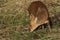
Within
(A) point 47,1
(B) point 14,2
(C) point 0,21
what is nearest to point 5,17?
(C) point 0,21

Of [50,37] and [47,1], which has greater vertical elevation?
[47,1]

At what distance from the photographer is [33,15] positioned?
486 cm

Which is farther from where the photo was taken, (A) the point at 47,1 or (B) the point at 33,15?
(A) the point at 47,1

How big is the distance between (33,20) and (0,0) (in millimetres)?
2184

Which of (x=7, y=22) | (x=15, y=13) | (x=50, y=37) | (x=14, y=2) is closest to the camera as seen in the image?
(x=50, y=37)

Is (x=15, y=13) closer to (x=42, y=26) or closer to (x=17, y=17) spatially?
(x=17, y=17)

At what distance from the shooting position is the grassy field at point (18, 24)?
476 centimetres

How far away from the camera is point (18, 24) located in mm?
5289

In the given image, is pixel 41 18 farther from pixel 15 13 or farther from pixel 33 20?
pixel 15 13

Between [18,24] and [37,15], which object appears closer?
[37,15]

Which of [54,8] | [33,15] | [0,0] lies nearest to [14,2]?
[0,0]

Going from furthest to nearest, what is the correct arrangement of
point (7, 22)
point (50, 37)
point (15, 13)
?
point (15, 13)
point (7, 22)
point (50, 37)

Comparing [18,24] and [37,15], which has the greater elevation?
[37,15]

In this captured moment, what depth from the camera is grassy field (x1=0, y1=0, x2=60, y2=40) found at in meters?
4.76
